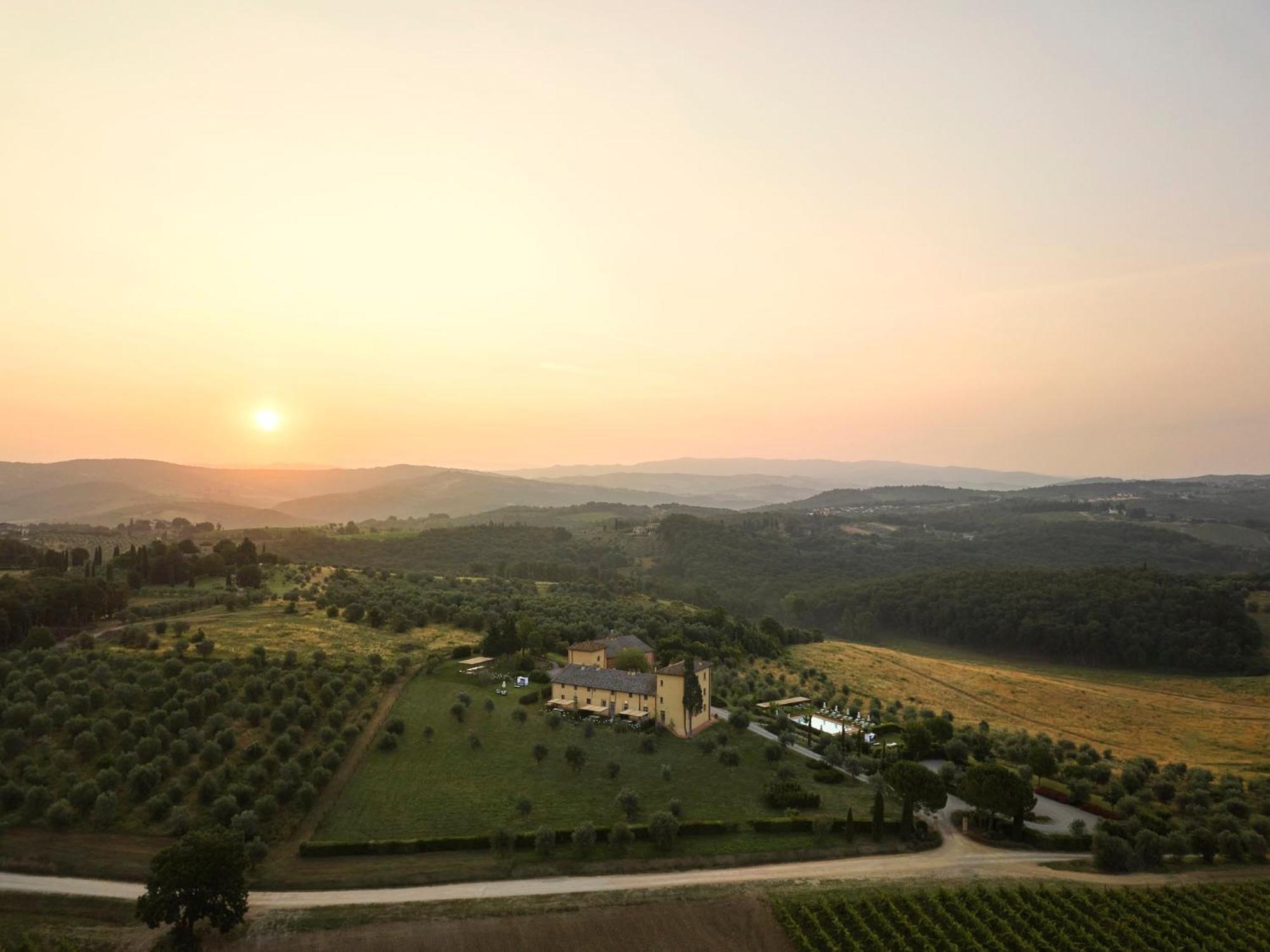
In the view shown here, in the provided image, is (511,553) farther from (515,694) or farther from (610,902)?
(610,902)

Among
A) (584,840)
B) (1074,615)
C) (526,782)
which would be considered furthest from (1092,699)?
(584,840)

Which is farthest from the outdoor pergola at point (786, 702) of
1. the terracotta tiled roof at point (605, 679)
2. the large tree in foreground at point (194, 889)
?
the large tree in foreground at point (194, 889)

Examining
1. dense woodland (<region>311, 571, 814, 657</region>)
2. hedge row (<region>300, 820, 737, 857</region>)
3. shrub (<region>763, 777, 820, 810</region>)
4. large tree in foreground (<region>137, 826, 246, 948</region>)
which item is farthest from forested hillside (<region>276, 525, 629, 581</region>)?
large tree in foreground (<region>137, 826, 246, 948</region>)

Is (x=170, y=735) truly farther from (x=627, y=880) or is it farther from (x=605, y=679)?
(x=627, y=880)

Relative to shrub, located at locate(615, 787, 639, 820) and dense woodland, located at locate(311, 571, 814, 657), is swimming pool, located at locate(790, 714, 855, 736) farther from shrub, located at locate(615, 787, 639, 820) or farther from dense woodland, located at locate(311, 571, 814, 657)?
shrub, located at locate(615, 787, 639, 820)

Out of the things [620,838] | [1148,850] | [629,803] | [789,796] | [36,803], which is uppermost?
[36,803]

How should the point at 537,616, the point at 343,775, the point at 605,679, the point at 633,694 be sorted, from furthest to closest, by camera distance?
the point at 537,616, the point at 605,679, the point at 633,694, the point at 343,775
